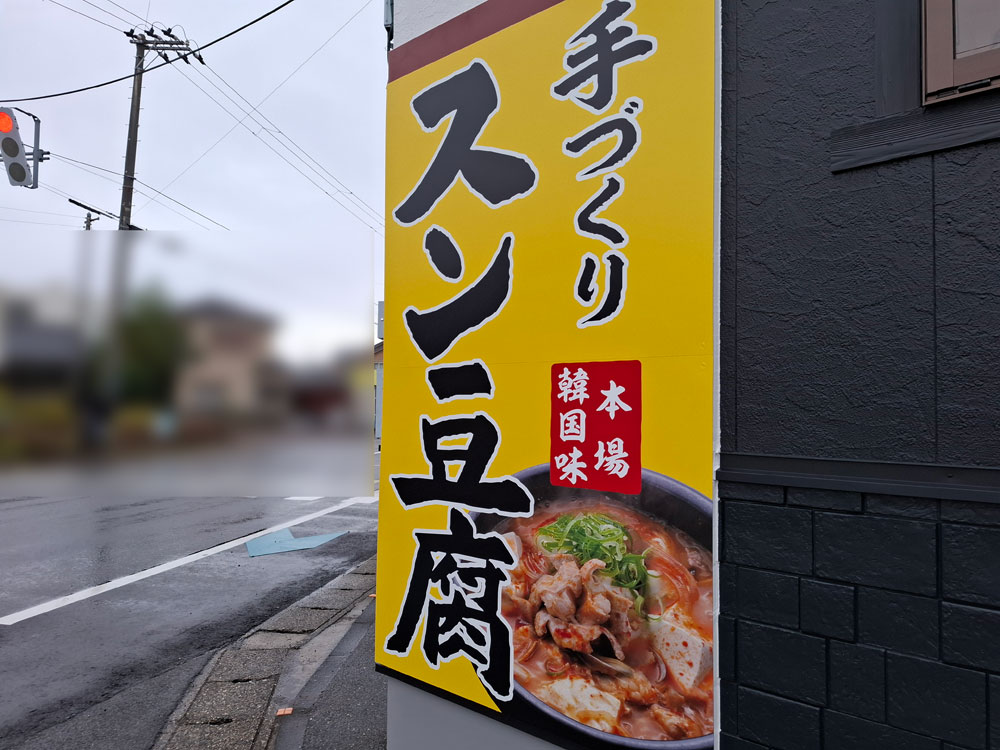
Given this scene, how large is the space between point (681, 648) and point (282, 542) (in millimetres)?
8239

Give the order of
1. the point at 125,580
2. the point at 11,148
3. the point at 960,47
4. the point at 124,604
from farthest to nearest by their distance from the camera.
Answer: the point at 11,148
the point at 125,580
the point at 124,604
the point at 960,47

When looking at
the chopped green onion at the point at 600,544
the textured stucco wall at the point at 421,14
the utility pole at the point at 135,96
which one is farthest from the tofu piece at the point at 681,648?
the utility pole at the point at 135,96

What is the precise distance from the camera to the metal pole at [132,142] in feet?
46.9

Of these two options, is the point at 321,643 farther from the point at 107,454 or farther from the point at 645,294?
the point at 645,294

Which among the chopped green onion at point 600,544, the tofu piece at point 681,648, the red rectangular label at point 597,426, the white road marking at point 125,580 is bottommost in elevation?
the white road marking at point 125,580

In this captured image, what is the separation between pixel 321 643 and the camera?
528 centimetres

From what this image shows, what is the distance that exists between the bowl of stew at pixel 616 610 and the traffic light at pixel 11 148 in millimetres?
9793

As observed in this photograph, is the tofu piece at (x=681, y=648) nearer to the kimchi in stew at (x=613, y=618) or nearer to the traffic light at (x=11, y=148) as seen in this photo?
the kimchi in stew at (x=613, y=618)

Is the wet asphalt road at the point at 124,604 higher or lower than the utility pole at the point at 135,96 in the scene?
lower

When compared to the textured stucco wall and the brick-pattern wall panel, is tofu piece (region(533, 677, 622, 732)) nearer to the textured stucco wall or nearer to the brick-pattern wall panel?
the brick-pattern wall panel

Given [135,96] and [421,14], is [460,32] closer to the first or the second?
[421,14]

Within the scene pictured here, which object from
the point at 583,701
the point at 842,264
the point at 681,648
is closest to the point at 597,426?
the point at 681,648

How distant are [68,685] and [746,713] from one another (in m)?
4.92

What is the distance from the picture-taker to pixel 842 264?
2117 millimetres
